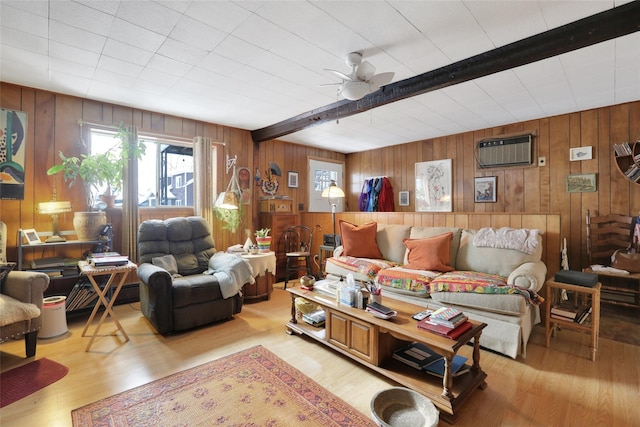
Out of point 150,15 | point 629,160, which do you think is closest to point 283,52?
point 150,15

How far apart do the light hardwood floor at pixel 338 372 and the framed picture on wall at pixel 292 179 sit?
2.82 meters

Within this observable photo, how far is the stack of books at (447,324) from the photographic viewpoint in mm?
1831

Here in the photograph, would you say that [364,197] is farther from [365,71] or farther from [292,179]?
[365,71]

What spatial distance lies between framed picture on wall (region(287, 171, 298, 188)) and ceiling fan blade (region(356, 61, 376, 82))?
3.20 meters

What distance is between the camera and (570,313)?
2.54 m

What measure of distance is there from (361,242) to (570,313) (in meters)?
2.20

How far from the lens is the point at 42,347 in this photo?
255 cm

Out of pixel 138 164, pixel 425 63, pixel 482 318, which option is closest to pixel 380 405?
pixel 482 318

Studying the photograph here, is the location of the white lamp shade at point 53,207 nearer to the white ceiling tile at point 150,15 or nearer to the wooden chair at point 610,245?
the white ceiling tile at point 150,15

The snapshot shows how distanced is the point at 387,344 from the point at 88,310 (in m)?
3.27

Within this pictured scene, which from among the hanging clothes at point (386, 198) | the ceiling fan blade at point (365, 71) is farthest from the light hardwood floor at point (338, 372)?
the hanging clothes at point (386, 198)

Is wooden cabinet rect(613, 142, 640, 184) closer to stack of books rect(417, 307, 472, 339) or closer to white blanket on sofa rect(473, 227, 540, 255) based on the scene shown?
white blanket on sofa rect(473, 227, 540, 255)

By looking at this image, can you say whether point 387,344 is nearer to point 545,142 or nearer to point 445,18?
point 445,18

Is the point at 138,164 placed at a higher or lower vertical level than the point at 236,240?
higher
